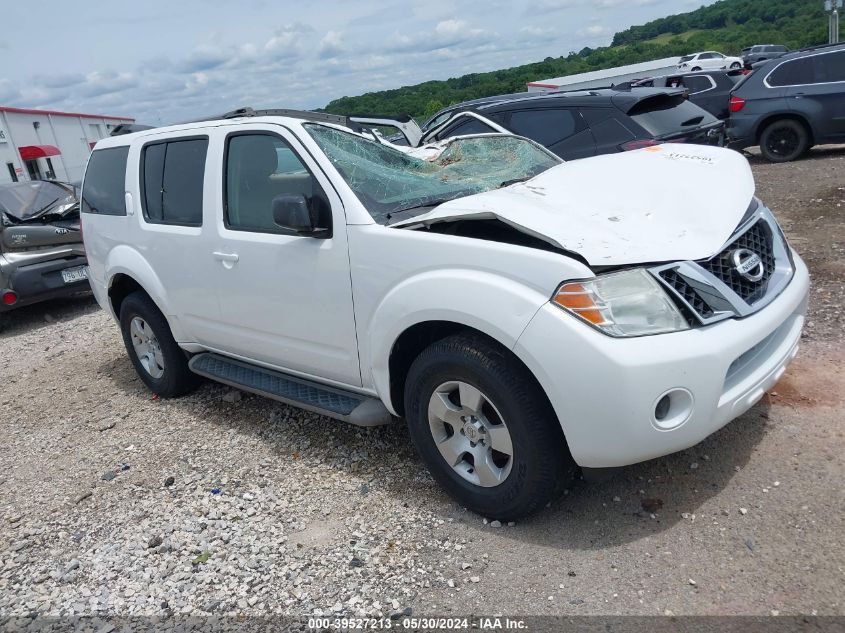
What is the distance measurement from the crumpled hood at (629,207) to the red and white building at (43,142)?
3417 centimetres

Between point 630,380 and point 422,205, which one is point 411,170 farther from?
point 630,380

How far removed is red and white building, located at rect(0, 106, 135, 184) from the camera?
120ft

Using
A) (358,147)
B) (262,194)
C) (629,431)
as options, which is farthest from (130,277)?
(629,431)

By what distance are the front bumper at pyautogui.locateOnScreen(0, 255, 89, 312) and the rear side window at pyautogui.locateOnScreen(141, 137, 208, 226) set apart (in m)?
3.86

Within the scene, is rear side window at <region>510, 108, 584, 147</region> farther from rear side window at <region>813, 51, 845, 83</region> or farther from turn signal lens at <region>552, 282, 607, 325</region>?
rear side window at <region>813, 51, 845, 83</region>

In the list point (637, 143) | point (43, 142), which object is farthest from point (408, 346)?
point (43, 142)

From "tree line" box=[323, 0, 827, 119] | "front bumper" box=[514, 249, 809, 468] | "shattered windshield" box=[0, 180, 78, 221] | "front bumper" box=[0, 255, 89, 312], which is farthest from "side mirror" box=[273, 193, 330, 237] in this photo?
"tree line" box=[323, 0, 827, 119]

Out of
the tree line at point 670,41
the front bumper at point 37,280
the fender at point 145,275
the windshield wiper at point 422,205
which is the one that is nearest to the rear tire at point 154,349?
the fender at point 145,275

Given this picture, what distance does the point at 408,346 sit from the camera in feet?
10.9

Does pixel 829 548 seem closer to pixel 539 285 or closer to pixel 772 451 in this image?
pixel 772 451

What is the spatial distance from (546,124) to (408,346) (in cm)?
536

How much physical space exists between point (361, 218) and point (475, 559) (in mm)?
1637

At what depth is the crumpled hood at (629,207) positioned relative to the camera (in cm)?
280

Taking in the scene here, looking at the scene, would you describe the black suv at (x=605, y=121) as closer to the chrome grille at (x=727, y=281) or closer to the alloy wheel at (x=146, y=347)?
the alloy wheel at (x=146, y=347)
